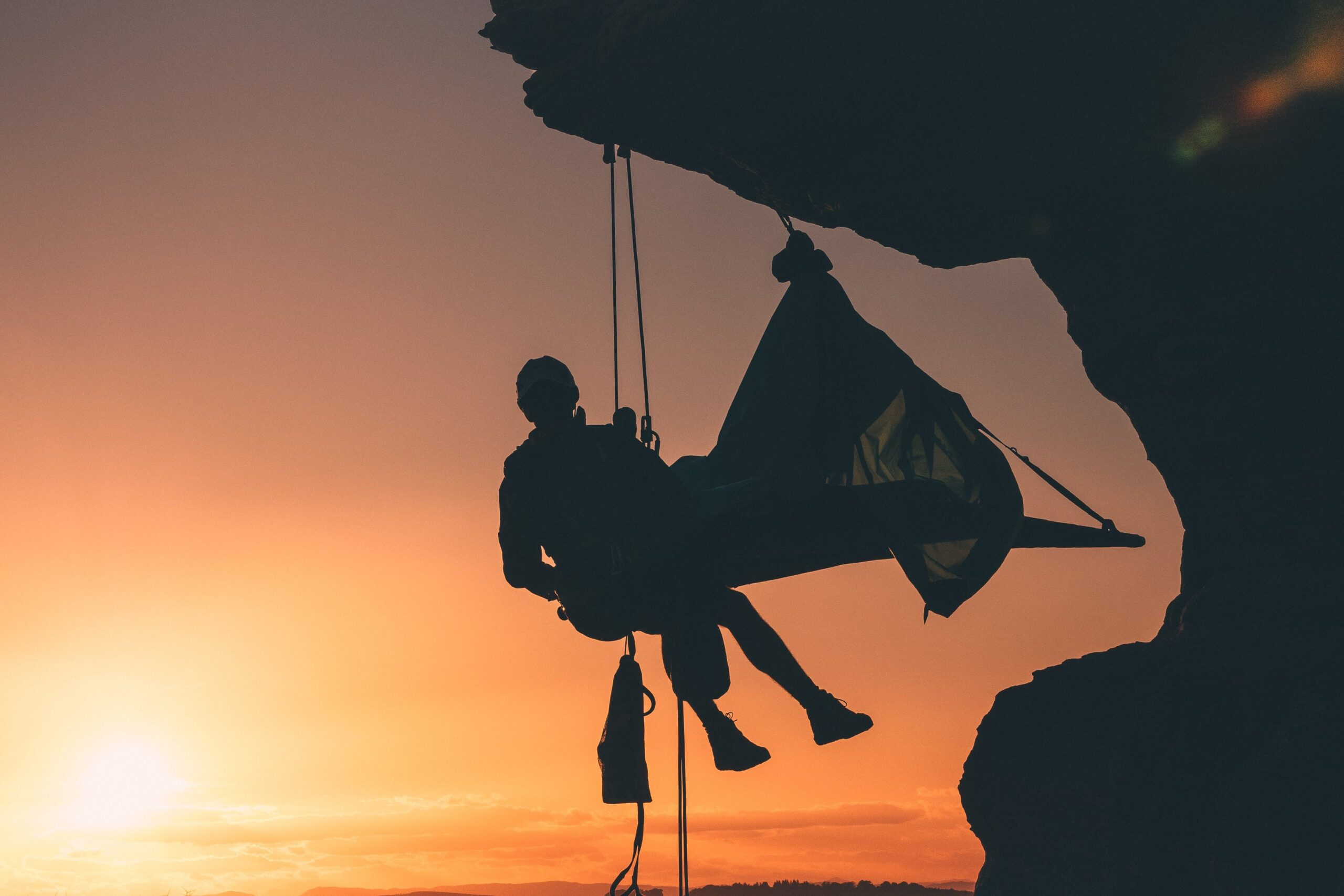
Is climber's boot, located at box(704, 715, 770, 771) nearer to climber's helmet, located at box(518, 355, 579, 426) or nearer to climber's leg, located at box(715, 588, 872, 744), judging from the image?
climber's leg, located at box(715, 588, 872, 744)

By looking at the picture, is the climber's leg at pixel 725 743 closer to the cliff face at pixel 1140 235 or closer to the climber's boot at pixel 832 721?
the climber's boot at pixel 832 721

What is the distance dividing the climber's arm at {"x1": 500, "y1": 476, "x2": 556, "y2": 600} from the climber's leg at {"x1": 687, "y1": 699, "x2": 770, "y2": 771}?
3.09ft

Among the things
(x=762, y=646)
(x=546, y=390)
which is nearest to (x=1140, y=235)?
(x=762, y=646)

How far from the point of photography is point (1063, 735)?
6949 mm

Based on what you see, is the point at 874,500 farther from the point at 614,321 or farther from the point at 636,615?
the point at 614,321

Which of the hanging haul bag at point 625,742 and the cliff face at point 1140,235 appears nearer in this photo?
the hanging haul bag at point 625,742

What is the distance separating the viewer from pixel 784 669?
20.0 ft

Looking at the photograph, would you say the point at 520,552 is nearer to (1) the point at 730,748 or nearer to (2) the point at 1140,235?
(1) the point at 730,748

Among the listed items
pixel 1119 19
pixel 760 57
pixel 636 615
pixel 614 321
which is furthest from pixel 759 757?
pixel 1119 19

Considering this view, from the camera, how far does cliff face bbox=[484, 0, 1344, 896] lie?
6.25m

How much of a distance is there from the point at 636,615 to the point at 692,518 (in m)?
0.60

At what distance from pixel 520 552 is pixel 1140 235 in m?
4.05

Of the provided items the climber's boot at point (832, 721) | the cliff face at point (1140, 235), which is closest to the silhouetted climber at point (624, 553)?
the climber's boot at point (832, 721)

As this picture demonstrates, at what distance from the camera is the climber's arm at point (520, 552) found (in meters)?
5.82
